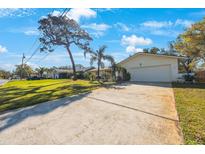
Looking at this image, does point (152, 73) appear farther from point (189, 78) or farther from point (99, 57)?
point (99, 57)

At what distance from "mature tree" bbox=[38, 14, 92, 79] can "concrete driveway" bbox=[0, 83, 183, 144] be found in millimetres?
18510

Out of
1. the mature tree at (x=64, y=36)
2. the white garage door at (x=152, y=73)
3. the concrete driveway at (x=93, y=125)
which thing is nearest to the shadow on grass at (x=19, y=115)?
the concrete driveway at (x=93, y=125)

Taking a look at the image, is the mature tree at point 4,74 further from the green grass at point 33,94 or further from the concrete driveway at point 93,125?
the concrete driveway at point 93,125

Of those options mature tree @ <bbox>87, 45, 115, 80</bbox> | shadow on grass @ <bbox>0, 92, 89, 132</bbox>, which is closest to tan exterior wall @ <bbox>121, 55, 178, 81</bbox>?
mature tree @ <bbox>87, 45, 115, 80</bbox>

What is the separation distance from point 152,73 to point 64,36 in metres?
11.5

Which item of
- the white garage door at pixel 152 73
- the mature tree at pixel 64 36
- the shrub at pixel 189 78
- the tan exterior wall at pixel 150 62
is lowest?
the shrub at pixel 189 78

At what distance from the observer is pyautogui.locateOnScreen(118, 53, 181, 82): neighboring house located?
18530 millimetres

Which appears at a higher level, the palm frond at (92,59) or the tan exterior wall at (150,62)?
the palm frond at (92,59)

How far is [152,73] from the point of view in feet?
64.2

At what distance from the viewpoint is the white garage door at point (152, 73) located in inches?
739

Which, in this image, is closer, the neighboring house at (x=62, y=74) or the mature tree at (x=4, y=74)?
the neighboring house at (x=62, y=74)

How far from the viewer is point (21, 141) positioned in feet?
14.5

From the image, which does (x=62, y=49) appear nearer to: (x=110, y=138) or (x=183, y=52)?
(x=183, y=52)
